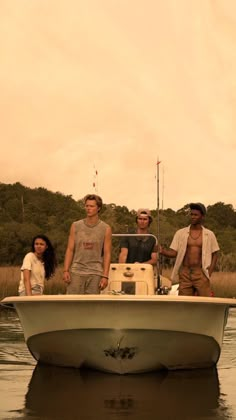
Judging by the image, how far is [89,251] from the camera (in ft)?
38.5

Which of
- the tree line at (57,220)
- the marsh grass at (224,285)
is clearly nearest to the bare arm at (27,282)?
the marsh grass at (224,285)

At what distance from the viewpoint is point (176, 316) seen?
36.5 feet

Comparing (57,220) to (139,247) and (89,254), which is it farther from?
(89,254)

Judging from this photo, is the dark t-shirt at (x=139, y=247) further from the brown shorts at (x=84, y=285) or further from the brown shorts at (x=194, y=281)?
the brown shorts at (x=84, y=285)

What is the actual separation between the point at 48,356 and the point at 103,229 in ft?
4.56

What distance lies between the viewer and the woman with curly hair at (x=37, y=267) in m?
12.4

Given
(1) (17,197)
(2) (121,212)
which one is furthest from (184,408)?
(1) (17,197)

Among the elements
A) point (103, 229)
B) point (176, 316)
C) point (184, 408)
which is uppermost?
point (103, 229)

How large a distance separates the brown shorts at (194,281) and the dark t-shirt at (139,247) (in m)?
0.46

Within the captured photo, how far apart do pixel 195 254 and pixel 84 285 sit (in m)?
1.28

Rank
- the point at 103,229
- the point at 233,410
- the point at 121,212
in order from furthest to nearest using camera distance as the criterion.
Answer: the point at 121,212 → the point at 103,229 → the point at 233,410

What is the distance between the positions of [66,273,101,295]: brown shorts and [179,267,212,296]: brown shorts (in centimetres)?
104

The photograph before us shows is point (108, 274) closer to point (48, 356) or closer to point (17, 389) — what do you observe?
point (48, 356)

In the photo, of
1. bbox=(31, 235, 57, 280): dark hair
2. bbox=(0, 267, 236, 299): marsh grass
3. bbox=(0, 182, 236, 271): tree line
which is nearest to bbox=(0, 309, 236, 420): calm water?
bbox=(31, 235, 57, 280): dark hair
